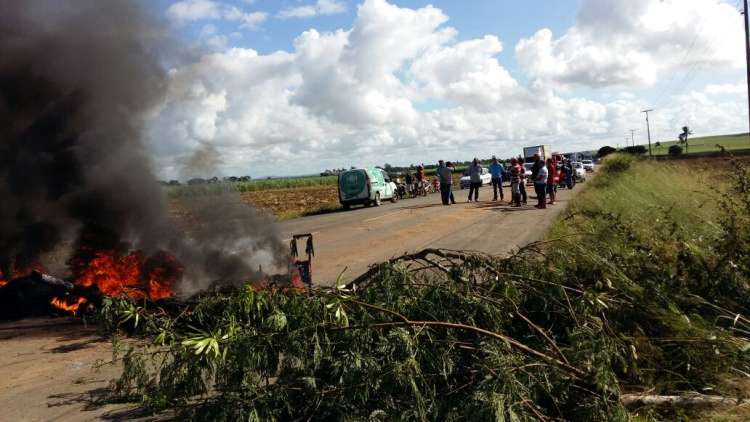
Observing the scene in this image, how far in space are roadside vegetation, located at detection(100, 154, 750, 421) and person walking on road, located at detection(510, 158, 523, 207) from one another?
14.7m

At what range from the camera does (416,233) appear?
50.1 feet

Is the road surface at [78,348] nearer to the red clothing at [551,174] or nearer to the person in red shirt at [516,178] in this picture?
the person in red shirt at [516,178]

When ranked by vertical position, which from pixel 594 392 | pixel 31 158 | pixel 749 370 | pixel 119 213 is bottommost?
pixel 749 370

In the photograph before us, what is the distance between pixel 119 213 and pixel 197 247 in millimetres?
1577

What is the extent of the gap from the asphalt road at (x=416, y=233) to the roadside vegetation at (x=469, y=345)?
3590 millimetres

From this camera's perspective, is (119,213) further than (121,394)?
Yes

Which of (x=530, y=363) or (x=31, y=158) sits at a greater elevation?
(x=31, y=158)

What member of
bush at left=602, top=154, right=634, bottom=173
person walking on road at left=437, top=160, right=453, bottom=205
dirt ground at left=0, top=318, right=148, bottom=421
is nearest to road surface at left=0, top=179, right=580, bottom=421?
dirt ground at left=0, top=318, right=148, bottom=421

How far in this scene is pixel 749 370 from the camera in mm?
4430

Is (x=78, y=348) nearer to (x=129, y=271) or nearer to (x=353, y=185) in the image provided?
(x=129, y=271)

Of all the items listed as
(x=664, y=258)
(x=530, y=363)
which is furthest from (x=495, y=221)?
(x=530, y=363)

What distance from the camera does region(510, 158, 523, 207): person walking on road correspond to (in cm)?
2039

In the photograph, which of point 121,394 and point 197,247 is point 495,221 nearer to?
point 197,247

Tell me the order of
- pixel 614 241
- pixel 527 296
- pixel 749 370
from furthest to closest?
1. pixel 614 241
2. pixel 527 296
3. pixel 749 370
